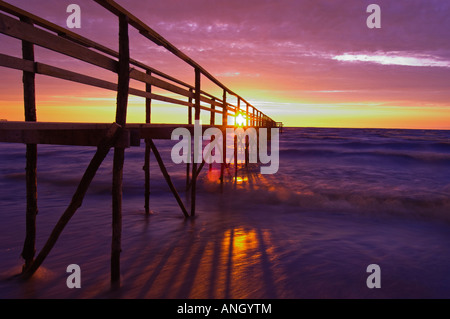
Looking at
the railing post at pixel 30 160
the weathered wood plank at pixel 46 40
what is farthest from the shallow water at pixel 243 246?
the weathered wood plank at pixel 46 40

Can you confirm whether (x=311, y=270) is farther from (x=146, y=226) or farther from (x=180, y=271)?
(x=146, y=226)

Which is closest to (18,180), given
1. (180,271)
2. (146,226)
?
(146,226)

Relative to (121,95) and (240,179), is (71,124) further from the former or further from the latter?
(240,179)

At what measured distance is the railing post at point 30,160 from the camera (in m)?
3.24

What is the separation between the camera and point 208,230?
234 inches

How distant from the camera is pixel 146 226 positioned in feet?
19.7

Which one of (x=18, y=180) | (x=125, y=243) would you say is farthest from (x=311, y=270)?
(x=18, y=180)

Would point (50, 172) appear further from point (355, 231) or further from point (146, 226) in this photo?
point (355, 231)

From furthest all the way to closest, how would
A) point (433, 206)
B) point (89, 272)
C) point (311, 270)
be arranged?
point (433, 206), point (311, 270), point (89, 272)

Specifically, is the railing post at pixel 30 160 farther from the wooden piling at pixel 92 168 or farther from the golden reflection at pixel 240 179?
the golden reflection at pixel 240 179

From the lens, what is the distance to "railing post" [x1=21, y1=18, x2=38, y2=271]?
10.6ft

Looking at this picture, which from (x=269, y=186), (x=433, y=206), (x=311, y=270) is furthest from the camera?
(x=269, y=186)

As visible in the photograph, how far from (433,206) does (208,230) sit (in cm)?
721

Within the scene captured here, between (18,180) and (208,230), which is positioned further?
(18,180)
